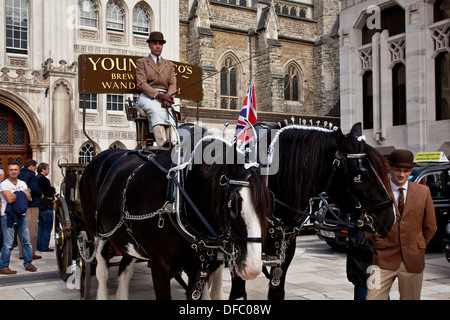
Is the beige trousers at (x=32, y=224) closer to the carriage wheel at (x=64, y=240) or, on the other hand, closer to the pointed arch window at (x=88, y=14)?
the carriage wheel at (x=64, y=240)

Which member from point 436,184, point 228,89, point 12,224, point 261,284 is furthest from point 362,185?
point 228,89

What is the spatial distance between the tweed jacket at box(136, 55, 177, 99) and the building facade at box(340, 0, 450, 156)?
13.0 metres

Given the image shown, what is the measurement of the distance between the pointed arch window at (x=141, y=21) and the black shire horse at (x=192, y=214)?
20575 mm

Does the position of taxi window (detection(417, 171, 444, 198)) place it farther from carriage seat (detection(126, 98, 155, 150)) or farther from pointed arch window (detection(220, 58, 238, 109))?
pointed arch window (detection(220, 58, 238, 109))

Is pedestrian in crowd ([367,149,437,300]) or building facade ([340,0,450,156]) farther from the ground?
building facade ([340,0,450,156])

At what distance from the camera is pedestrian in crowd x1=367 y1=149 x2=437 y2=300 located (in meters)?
3.71

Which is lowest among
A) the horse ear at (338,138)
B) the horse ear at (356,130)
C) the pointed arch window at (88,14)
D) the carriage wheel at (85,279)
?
the carriage wheel at (85,279)

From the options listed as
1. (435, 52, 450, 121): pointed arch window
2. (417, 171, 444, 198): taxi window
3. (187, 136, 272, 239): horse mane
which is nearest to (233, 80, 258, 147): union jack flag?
(187, 136, 272, 239): horse mane

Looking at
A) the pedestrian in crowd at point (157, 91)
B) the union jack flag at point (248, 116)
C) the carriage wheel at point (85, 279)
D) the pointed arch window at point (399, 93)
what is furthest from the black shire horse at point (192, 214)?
the pointed arch window at point (399, 93)

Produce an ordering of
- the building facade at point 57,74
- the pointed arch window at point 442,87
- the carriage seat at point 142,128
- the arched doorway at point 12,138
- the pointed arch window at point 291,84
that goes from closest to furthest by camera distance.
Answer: the carriage seat at point 142,128, the pointed arch window at point 442,87, the building facade at point 57,74, the arched doorway at point 12,138, the pointed arch window at point 291,84

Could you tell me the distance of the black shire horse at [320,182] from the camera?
3703 mm
